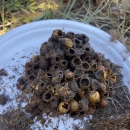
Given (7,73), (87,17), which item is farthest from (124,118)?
(87,17)

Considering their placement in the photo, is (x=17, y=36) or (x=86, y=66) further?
(x=17, y=36)

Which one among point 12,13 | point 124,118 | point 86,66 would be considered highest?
point 86,66

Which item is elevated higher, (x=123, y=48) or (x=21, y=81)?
(x=123, y=48)

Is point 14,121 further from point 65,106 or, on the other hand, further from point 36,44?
point 36,44

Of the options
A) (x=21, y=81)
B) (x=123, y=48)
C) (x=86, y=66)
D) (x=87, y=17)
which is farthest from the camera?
(x=87, y=17)

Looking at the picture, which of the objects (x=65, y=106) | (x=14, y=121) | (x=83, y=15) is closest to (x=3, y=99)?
(x=14, y=121)

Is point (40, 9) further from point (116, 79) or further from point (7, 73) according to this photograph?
point (116, 79)
